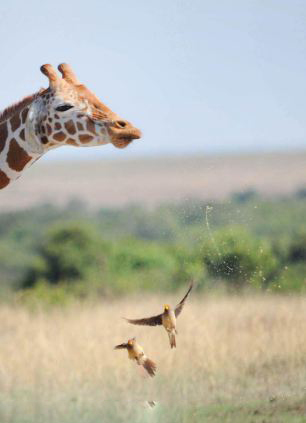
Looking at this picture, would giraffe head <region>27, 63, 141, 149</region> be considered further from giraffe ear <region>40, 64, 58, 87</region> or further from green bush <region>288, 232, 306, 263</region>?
green bush <region>288, 232, 306, 263</region>

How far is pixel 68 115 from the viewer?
362 inches

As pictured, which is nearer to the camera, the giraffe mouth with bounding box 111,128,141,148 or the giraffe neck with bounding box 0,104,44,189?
the giraffe mouth with bounding box 111,128,141,148

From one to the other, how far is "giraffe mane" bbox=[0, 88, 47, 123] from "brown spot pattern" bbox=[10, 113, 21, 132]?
0.06 metres

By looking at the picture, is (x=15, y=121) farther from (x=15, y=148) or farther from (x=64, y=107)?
(x=64, y=107)

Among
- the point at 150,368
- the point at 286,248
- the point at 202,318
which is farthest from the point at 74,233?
the point at 150,368

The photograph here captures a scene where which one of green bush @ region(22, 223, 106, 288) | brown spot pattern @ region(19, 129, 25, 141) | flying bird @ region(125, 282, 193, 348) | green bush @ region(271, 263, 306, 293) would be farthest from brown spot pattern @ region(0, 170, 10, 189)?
green bush @ region(22, 223, 106, 288)

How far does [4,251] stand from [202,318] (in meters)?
37.5

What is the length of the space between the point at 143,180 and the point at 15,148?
112852 mm

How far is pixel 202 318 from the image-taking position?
18.9m

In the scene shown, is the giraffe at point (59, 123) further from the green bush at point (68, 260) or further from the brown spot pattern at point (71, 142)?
the green bush at point (68, 260)

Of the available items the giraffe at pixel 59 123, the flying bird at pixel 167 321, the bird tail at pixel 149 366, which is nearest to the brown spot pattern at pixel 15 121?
the giraffe at pixel 59 123

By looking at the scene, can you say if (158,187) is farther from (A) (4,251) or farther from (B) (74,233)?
(B) (74,233)

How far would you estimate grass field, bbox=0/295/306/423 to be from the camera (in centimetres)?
1329

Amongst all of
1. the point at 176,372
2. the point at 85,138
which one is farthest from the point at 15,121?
the point at 176,372
